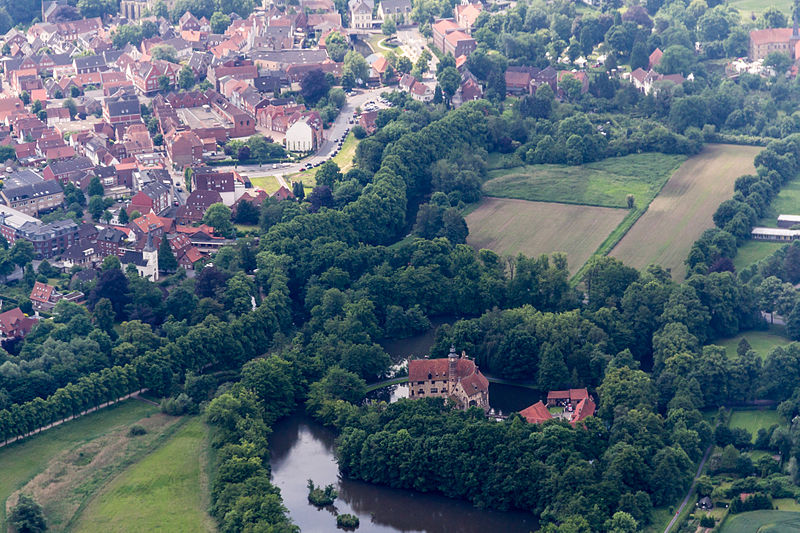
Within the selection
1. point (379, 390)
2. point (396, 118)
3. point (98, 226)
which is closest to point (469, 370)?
point (379, 390)

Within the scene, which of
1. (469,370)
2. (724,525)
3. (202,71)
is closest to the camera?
(724,525)

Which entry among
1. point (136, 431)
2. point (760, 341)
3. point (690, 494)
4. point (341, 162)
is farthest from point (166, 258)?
point (690, 494)

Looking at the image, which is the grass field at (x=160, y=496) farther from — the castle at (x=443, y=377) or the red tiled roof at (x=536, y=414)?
the red tiled roof at (x=536, y=414)

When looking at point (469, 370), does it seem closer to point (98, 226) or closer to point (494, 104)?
point (98, 226)

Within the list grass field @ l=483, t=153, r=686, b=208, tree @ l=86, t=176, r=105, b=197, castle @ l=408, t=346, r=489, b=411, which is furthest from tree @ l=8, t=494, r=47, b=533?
grass field @ l=483, t=153, r=686, b=208

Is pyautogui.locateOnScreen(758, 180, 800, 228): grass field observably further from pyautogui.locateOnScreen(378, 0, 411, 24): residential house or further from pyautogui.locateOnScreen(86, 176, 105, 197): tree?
pyautogui.locateOnScreen(378, 0, 411, 24): residential house

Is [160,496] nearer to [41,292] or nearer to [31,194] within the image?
[41,292]
